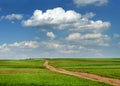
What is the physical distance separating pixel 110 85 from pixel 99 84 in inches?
64.9

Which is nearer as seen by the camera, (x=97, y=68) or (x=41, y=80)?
(x=41, y=80)

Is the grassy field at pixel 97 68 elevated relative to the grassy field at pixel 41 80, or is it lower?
elevated

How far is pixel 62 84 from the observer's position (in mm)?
40281

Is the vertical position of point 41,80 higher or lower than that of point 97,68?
lower

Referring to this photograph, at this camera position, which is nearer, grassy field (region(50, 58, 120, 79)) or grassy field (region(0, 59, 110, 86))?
grassy field (region(0, 59, 110, 86))

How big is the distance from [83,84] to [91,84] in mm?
1197

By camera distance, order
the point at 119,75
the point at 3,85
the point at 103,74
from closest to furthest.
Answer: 1. the point at 3,85
2. the point at 119,75
3. the point at 103,74

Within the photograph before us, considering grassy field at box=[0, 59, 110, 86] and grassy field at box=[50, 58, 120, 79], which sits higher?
grassy field at box=[50, 58, 120, 79]

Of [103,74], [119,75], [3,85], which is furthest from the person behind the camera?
[103,74]

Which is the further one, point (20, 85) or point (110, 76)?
point (110, 76)

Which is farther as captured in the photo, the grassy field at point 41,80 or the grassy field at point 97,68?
the grassy field at point 97,68

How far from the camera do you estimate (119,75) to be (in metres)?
54.2

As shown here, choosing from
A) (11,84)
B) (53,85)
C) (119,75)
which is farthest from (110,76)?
(11,84)

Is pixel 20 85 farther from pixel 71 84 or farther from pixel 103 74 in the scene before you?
pixel 103 74
